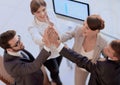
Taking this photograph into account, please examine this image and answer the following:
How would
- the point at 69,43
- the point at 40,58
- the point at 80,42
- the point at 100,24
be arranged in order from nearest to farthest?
the point at 40,58 → the point at 100,24 → the point at 80,42 → the point at 69,43

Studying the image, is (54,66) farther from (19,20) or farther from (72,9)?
(19,20)

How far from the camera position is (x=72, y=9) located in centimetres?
311

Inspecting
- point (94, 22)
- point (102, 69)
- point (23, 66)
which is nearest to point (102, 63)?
point (102, 69)

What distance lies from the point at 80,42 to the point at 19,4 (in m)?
2.54

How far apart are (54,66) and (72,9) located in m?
0.64

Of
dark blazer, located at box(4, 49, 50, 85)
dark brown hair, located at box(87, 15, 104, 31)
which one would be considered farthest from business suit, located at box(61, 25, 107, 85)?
dark blazer, located at box(4, 49, 50, 85)

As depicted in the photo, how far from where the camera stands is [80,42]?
262 centimetres

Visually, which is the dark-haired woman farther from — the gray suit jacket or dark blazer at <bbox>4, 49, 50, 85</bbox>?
dark blazer at <bbox>4, 49, 50, 85</bbox>

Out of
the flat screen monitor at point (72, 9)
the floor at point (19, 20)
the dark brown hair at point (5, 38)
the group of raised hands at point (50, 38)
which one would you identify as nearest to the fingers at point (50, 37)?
the group of raised hands at point (50, 38)

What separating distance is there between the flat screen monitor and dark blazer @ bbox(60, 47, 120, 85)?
0.84 metres

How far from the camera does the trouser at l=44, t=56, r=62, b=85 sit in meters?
3.01

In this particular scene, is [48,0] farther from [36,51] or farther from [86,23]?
[86,23]

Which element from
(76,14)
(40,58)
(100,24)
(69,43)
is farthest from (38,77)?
(69,43)

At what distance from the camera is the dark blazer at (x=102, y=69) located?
2.20 metres
